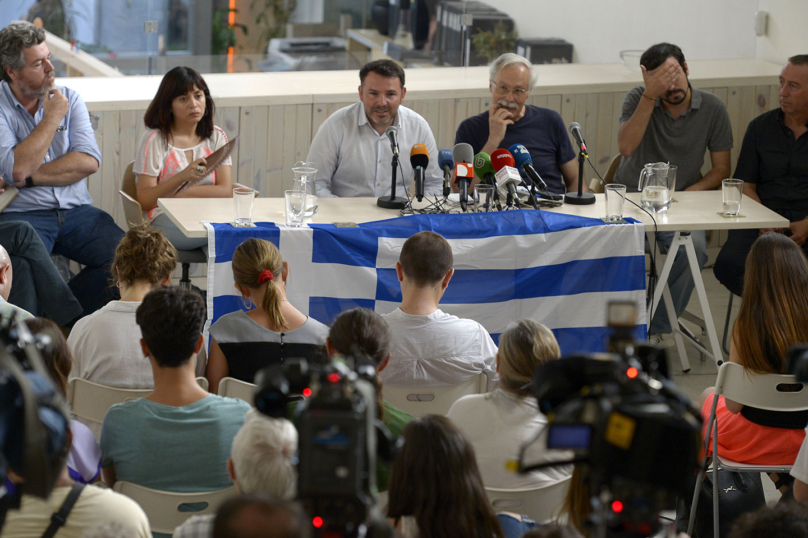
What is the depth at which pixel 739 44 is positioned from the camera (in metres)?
6.29

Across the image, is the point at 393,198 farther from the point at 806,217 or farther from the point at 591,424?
the point at 591,424

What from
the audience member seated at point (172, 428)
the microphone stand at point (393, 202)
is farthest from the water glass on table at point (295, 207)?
the audience member seated at point (172, 428)

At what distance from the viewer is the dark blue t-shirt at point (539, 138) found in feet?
14.8

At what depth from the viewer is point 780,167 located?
4531mm

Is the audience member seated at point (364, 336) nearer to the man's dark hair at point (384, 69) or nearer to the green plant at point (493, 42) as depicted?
the man's dark hair at point (384, 69)

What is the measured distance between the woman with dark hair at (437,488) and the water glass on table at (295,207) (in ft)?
6.78

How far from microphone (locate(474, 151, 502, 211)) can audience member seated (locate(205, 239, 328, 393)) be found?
133 cm

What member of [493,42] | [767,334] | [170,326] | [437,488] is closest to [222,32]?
[493,42]

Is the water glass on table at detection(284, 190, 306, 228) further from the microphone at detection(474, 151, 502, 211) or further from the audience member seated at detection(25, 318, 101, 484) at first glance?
the audience member seated at detection(25, 318, 101, 484)

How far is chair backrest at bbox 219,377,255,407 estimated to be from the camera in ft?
8.13

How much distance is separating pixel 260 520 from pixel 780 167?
4.10m

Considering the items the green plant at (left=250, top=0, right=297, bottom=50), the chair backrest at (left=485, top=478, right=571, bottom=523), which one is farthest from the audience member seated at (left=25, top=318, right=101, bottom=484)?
the green plant at (left=250, top=0, right=297, bottom=50)

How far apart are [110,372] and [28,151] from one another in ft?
6.15

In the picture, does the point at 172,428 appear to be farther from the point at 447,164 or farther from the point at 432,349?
the point at 447,164
